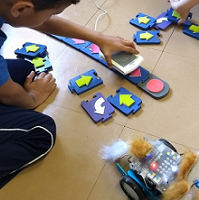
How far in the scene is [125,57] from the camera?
3.67 ft

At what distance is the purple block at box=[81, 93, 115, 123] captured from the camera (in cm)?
104

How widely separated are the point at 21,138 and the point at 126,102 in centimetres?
38

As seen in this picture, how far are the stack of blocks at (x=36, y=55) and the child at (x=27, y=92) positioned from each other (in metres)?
0.06

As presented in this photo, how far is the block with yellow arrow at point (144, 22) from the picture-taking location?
133cm

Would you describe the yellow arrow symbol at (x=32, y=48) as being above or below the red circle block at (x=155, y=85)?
below

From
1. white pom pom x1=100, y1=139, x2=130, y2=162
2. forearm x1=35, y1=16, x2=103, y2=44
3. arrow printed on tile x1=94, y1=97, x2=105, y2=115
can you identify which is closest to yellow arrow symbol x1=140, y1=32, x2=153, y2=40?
forearm x1=35, y1=16, x2=103, y2=44

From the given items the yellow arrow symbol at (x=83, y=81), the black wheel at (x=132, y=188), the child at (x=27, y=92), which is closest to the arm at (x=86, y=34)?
the child at (x=27, y=92)

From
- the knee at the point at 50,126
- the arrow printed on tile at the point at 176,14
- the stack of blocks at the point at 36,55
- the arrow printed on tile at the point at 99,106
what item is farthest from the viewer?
the arrow printed on tile at the point at 176,14

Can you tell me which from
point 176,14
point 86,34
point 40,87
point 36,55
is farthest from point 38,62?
point 176,14

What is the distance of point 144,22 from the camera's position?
1342mm

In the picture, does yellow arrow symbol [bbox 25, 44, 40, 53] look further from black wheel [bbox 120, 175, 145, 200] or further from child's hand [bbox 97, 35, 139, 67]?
black wheel [bbox 120, 175, 145, 200]

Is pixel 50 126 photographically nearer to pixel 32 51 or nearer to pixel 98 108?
pixel 98 108

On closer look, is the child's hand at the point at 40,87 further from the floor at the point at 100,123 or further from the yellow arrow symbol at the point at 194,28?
the yellow arrow symbol at the point at 194,28

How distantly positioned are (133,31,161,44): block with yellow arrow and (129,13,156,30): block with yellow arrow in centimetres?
4
